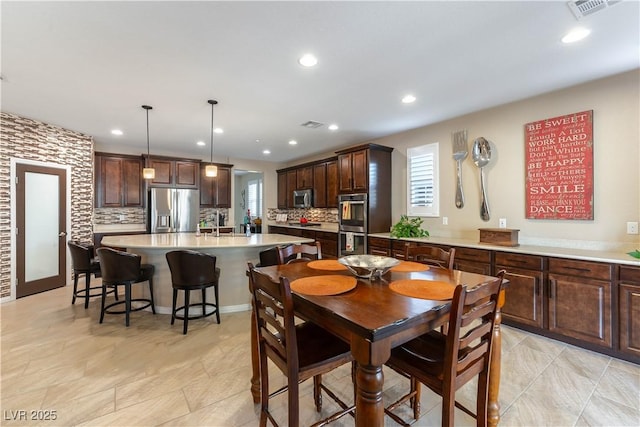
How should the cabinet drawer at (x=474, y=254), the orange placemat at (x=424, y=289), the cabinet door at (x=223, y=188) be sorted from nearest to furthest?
the orange placemat at (x=424, y=289)
the cabinet drawer at (x=474, y=254)
the cabinet door at (x=223, y=188)

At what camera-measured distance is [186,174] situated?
623 cm

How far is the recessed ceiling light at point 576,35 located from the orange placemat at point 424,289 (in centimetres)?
216

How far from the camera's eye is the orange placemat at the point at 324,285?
156cm

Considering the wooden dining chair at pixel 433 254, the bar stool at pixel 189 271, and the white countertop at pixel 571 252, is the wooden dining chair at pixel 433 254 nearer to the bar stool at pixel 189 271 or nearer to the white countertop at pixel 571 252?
the white countertop at pixel 571 252

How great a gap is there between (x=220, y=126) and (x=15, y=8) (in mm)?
2729

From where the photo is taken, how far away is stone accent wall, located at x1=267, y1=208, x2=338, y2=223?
6.65 m

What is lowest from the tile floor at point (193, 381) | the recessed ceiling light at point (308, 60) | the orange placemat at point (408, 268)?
the tile floor at point (193, 381)

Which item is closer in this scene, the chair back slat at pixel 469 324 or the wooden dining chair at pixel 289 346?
the chair back slat at pixel 469 324

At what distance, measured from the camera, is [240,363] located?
2.43 metres

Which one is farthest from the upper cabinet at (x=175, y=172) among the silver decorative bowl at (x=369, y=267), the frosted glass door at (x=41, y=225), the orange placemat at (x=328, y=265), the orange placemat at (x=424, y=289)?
the orange placemat at (x=424, y=289)

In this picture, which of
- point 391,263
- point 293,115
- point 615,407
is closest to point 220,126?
point 293,115

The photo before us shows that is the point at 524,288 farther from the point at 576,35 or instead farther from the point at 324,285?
the point at 324,285

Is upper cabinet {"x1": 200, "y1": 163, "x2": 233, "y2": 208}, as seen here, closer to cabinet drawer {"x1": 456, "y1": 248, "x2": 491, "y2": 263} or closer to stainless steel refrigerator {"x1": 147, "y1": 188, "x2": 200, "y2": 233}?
stainless steel refrigerator {"x1": 147, "y1": 188, "x2": 200, "y2": 233}

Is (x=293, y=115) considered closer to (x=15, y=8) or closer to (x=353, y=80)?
(x=353, y=80)
